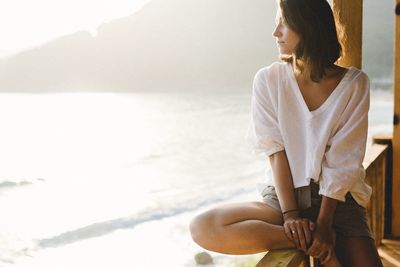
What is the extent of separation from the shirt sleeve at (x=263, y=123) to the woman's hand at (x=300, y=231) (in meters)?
0.23

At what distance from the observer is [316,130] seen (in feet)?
4.56

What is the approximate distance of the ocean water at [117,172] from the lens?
50.2ft

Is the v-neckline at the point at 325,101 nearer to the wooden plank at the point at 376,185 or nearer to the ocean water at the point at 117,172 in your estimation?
the wooden plank at the point at 376,185

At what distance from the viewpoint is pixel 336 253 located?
4.43 ft

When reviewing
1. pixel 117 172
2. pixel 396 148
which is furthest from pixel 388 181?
pixel 117 172

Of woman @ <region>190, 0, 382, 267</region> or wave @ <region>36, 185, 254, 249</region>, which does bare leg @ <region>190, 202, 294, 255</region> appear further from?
wave @ <region>36, 185, 254, 249</region>

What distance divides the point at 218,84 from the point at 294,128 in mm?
46407

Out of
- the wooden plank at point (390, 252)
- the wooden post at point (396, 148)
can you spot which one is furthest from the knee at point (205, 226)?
the wooden post at point (396, 148)

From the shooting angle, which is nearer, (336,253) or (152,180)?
(336,253)

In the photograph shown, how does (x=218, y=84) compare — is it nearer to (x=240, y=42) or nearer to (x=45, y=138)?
(x=240, y=42)

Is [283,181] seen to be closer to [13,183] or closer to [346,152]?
[346,152]

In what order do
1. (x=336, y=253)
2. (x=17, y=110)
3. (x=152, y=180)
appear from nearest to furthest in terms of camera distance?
(x=336, y=253) < (x=152, y=180) < (x=17, y=110)

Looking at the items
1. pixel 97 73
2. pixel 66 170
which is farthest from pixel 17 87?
pixel 66 170

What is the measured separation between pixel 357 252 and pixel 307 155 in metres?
0.29
